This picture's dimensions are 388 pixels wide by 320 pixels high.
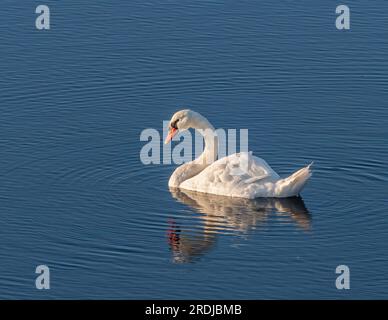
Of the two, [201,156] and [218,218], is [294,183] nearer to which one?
[218,218]

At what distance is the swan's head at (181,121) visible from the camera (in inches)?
1503

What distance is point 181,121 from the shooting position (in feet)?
126

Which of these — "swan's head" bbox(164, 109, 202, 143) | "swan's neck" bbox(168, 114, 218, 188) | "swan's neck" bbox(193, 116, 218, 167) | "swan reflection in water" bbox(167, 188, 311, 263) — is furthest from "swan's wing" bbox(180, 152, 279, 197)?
"swan's head" bbox(164, 109, 202, 143)

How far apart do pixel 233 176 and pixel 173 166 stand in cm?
276

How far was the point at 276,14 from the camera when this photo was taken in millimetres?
48344

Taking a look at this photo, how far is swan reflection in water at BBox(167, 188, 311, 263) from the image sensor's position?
1332 inches

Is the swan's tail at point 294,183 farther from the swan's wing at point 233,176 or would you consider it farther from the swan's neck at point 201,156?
the swan's neck at point 201,156

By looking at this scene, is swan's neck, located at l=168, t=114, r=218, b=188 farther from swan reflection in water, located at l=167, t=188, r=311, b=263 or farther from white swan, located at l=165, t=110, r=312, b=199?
swan reflection in water, located at l=167, t=188, r=311, b=263

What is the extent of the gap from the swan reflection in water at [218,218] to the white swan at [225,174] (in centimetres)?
18

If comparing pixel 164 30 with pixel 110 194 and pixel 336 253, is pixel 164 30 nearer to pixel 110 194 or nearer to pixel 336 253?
pixel 110 194

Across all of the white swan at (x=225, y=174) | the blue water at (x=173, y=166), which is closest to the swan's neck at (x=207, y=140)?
the white swan at (x=225, y=174)

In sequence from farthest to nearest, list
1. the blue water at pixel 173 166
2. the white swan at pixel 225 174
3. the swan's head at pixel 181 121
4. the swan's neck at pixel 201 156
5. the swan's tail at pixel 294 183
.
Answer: the swan's head at pixel 181 121, the swan's neck at pixel 201 156, the white swan at pixel 225 174, the swan's tail at pixel 294 183, the blue water at pixel 173 166

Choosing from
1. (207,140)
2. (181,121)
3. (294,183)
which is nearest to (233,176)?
(294,183)

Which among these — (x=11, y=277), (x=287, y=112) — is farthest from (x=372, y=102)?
(x=11, y=277)
